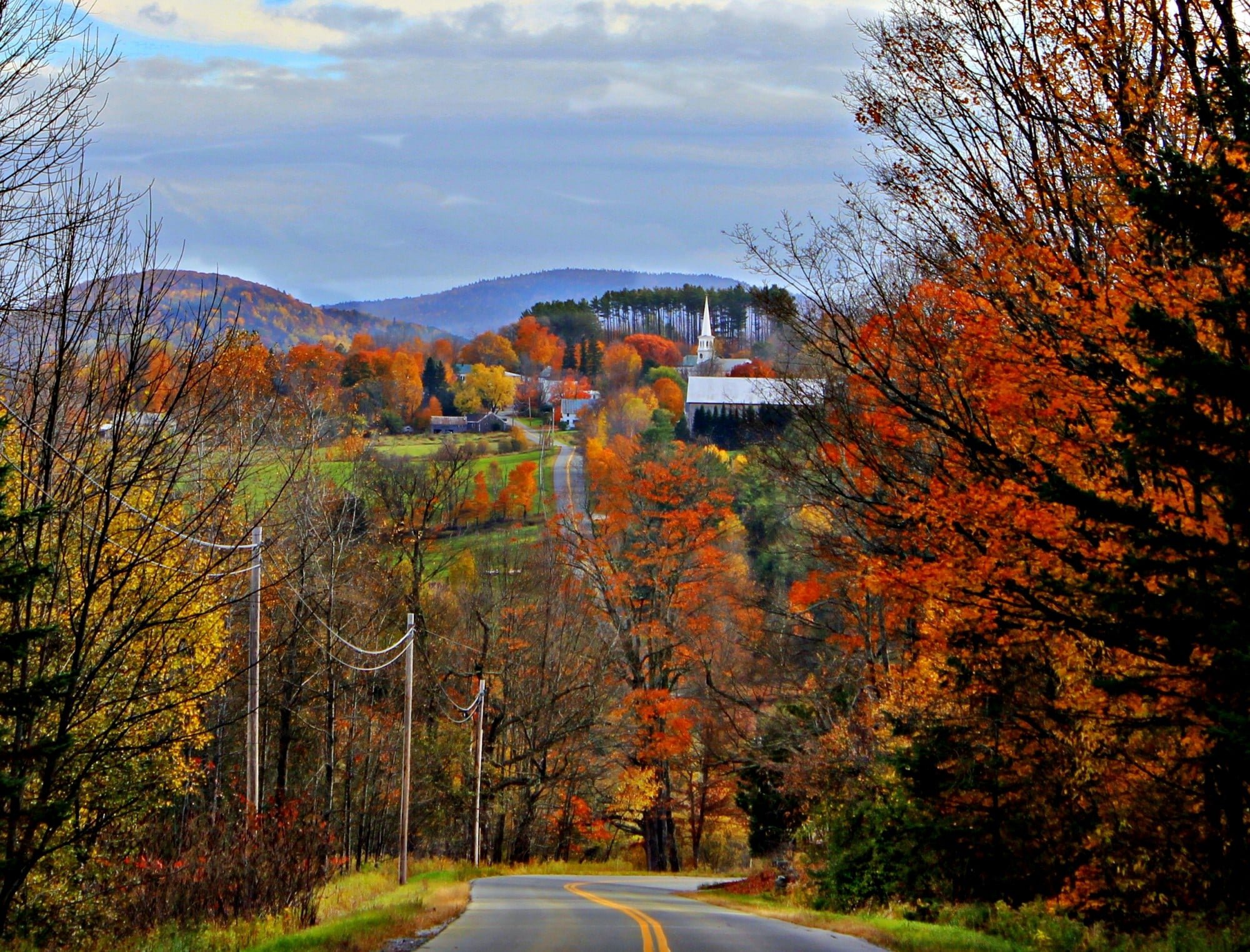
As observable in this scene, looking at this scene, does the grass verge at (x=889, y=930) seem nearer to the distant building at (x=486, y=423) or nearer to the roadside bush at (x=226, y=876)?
the roadside bush at (x=226, y=876)

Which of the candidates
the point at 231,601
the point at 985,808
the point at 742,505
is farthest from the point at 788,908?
the point at 742,505

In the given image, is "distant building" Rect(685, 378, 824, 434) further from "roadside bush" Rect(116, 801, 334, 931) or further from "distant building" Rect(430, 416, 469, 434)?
"roadside bush" Rect(116, 801, 334, 931)

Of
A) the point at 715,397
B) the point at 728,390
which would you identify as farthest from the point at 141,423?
the point at 728,390

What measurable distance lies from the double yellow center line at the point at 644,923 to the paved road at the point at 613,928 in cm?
2

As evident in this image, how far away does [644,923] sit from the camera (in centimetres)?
1741

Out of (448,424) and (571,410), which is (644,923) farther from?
(571,410)

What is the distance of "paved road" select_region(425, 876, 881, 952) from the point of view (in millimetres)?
13805

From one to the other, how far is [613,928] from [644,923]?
1.34 metres

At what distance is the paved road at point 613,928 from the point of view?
13.8 m

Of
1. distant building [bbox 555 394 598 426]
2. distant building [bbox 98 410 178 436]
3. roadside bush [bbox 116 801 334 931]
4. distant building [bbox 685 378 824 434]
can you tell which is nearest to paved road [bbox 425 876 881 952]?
roadside bush [bbox 116 801 334 931]

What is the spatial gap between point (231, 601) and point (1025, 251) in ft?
29.7

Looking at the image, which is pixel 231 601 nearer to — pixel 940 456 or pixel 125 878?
pixel 125 878

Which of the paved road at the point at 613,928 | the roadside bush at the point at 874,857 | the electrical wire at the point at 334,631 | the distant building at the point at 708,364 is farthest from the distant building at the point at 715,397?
the paved road at the point at 613,928

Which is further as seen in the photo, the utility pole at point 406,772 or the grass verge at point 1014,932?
the utility pole at point 406,772
